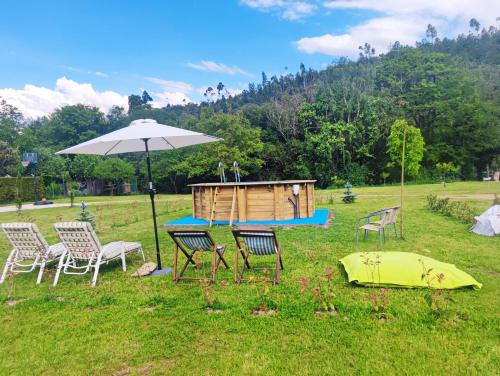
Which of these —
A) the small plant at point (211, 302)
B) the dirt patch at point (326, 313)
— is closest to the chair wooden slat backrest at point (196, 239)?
the small plant at point (211, 302)

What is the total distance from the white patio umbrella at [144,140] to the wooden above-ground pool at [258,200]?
3.35m

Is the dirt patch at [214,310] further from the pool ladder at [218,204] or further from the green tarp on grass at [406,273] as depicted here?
the pool ladder at [218,204]

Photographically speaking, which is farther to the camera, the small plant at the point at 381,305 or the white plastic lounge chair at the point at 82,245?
the white plastic lounge chair at the point at 82,245

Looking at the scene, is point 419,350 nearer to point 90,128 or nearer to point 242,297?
point 242,297

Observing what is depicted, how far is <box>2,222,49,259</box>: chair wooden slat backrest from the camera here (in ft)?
16.8

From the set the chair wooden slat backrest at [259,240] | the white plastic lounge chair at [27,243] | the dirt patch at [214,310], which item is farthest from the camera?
the white plastic lounge chair at [27,243]

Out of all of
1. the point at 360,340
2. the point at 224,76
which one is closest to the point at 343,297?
the point at 360,340

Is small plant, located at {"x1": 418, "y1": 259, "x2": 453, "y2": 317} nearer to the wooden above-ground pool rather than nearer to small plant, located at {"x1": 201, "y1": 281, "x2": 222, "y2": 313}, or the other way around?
small plant, located at {"x1": 201, "y1": 281, "x2": 222, "y2": 313}

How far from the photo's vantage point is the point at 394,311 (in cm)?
342

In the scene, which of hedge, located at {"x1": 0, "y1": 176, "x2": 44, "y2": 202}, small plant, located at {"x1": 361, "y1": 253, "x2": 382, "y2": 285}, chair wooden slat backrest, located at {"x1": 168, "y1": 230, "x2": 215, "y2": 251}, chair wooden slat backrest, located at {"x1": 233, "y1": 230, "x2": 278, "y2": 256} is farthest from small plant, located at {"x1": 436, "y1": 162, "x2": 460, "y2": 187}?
hedge, located at {"x1": 0, "y1": 176, "x2": 44, "y2": 202}

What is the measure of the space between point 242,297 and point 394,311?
1669 millimetres

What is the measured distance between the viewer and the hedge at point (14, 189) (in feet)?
86.3

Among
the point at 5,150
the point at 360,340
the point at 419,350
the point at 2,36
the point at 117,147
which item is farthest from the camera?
the point at 5,150

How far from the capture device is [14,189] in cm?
2650
